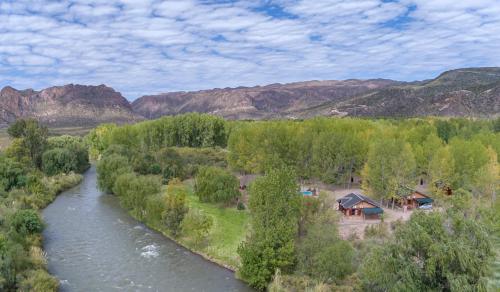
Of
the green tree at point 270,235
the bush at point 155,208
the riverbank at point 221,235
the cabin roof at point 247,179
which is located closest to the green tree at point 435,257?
the green tree at point 270,235

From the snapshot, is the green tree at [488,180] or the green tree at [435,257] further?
the green tree at [488,180]

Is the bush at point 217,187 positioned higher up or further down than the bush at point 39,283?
higher up

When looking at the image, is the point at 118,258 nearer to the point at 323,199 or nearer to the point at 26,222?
the point at 26,222

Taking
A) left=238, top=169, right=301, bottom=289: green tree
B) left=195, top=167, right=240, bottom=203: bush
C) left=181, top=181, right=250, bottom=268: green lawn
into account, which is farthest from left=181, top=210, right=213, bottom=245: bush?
left=195, top=167, right=240, bottom=203: bush

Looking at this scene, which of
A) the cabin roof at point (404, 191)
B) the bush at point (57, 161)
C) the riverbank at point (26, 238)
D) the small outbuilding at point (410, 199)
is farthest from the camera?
the bush at point (57, 161)

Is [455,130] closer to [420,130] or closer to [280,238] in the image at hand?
[420,130]

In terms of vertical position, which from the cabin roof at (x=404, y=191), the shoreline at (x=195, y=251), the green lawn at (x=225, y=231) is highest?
the cabin roof at (x=404, y=191)

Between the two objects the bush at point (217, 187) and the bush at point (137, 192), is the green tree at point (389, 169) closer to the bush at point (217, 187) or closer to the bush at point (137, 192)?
the bush at point (217, 187)

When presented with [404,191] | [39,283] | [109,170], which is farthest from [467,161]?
[109,170]
